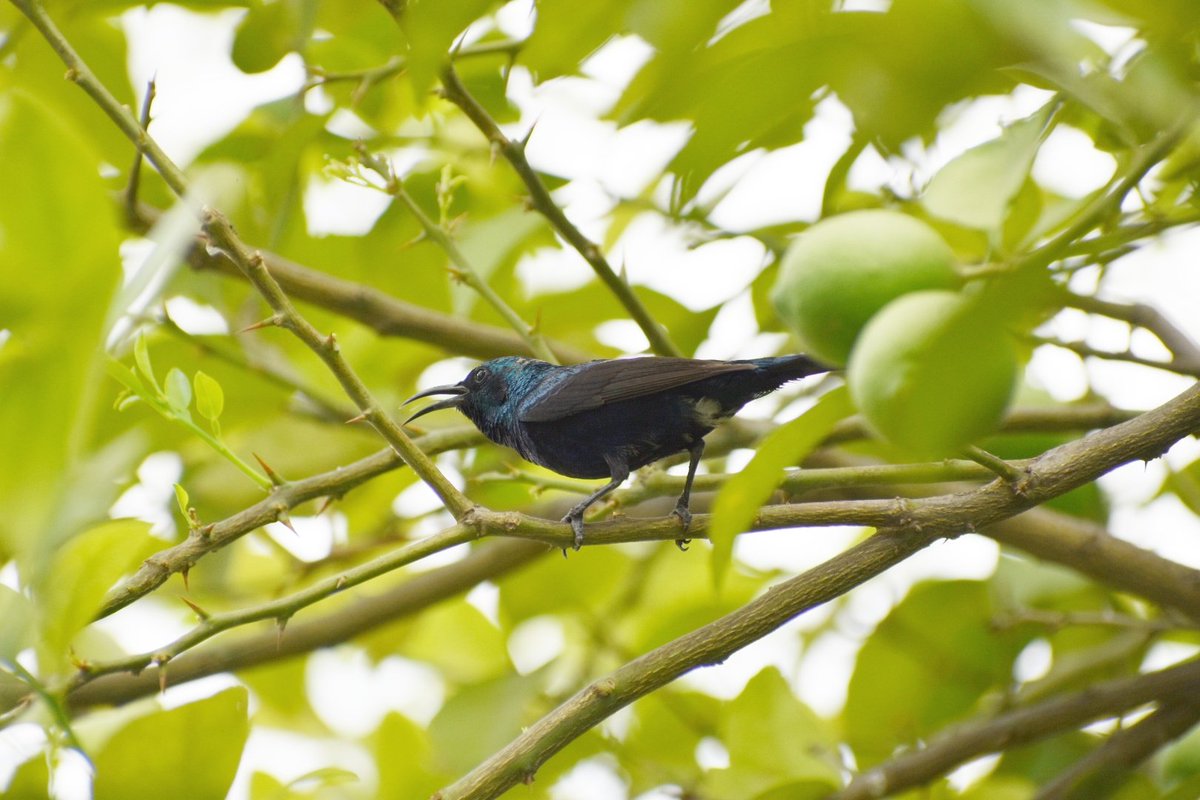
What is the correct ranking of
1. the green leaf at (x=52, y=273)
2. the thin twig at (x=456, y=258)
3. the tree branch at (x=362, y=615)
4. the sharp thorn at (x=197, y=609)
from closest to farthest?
the green leaf at (x=52, y=273), the sharp thorn at (x=197, y=609), the thin twig at (x=456, y=258), the tree branch at (x=362, y=615)

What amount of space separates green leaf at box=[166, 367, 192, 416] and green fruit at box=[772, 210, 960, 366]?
1.08m

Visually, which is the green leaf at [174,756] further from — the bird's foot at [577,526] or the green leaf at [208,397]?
the bird's foot at [577,526]

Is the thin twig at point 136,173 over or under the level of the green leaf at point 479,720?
over


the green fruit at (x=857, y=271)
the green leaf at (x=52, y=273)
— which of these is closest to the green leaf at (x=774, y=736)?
Result: the green fruit at (x=857, y=271)

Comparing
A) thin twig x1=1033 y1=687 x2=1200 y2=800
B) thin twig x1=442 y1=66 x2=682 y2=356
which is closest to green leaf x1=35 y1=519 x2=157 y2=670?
thin twig x1=442 y1=66 x2=682 y2=356

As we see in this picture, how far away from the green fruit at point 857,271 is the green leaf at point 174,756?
1.13 meters

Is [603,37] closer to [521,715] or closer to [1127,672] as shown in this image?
[521,715]

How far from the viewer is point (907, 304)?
4.28ft

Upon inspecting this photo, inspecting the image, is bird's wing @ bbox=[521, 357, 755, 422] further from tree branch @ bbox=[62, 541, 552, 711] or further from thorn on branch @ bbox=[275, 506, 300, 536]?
thorn on branch @ bbox=[275, 506, 300, 536]

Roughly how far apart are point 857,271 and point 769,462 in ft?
0.88

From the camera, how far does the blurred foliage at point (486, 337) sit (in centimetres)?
112

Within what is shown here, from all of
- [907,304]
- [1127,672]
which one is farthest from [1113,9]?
[1127,672]

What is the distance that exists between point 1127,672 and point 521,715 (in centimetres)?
171

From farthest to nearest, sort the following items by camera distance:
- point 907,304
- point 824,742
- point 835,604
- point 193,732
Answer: point 835,604 < point 824,742 < point 193,732 < point 907,304
